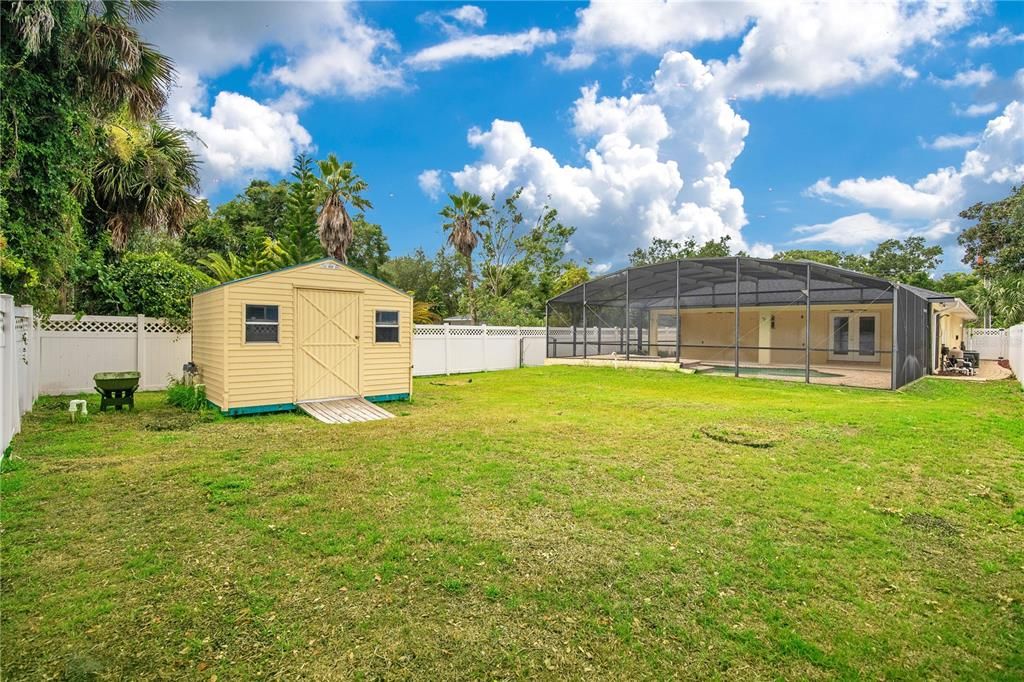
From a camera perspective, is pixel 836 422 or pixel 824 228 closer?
pixel 836 422

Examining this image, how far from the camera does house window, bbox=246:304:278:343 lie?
27.1 feet

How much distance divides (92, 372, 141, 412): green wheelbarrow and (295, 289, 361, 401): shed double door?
2.82 m

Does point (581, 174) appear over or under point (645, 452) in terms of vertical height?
over

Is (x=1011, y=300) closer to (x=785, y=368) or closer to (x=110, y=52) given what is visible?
(x=785, y=368)

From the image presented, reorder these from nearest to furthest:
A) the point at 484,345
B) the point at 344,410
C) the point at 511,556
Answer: the point at 511,556
the point at 344,410
the point at 484,345

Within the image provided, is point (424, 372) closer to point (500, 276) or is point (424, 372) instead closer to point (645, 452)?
point (645, 452)

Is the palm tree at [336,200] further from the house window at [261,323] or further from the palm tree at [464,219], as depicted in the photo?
the house window at [261,323]

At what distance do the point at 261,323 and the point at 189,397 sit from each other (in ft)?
6.85

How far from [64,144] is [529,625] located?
10.3 metres

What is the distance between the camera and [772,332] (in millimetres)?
19219

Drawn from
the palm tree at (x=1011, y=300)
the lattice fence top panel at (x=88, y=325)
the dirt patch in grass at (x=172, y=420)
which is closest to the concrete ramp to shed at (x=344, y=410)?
the dirt patch in grass at (x=172, y=420)

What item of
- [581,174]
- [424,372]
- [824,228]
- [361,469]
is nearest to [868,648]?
[361,469]

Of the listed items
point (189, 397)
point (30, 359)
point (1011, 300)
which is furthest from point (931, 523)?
point (1011, 300)

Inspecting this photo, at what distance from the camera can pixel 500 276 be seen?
32.8 meters
